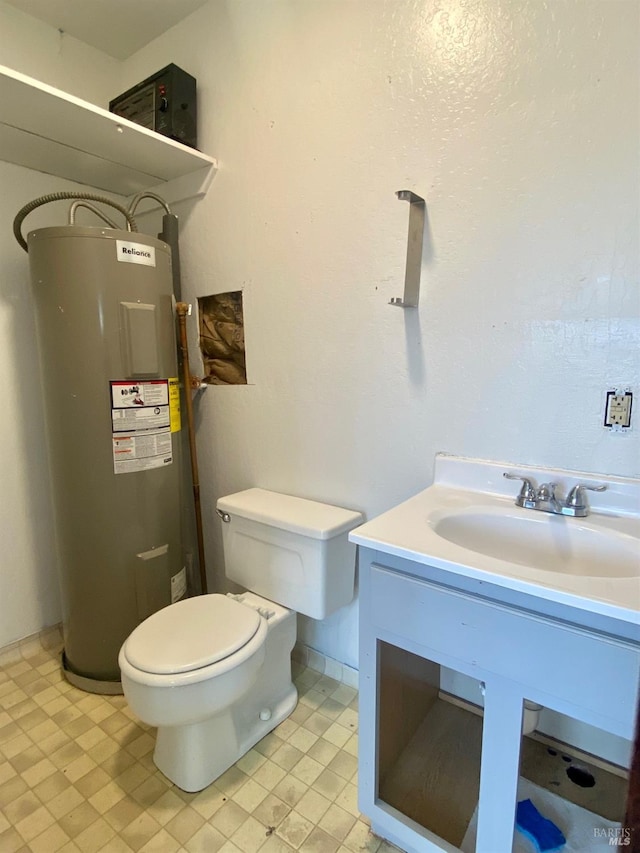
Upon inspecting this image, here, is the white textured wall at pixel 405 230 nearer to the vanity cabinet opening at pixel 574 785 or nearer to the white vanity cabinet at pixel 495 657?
the white vanity cabinet at pixel 495 657

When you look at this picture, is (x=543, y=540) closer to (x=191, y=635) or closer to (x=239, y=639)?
A: (x=239, y=639)

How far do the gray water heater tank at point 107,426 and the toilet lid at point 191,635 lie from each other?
331 mm

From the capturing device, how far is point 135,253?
1468 millimetres

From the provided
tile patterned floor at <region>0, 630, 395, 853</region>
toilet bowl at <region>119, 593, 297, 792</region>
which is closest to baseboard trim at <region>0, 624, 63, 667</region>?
tile patterned floor at <region>0, 630, 395, 853</region>

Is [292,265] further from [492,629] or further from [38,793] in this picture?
[38,793]

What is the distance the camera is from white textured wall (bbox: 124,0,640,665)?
3.39 ft

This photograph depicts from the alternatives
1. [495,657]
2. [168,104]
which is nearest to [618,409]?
[495,657]

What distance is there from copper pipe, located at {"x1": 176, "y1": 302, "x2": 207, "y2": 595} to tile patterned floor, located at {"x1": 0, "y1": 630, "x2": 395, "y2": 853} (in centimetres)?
61

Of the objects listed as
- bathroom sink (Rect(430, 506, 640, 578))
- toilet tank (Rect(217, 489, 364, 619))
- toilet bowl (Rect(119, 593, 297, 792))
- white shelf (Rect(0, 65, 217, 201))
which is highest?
white shelf (Rect(0, 65, 217, 201))

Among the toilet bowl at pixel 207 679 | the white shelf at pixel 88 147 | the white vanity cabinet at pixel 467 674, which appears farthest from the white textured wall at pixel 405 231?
the white vanity cabinet at pixel 467 674

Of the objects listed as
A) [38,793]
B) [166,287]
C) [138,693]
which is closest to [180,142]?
[166,287]

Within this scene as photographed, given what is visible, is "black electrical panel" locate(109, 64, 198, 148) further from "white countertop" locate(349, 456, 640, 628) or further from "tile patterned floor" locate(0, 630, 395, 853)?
"tile patterned floor" locate(0, 630, 395, 853)

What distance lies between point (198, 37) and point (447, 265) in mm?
1405

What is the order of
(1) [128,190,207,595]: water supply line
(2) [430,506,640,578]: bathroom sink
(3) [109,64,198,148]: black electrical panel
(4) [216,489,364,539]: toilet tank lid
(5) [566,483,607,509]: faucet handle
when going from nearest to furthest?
(2) [430,506,640,578]: bathroom sink < (5) [566,483,607,509]: faucet handle < (4) [216,489,364,539]: toilet tank lid < (3) [109,64,198,148]: black electrical panel < (1) [128,190,207,595]: water supply line
